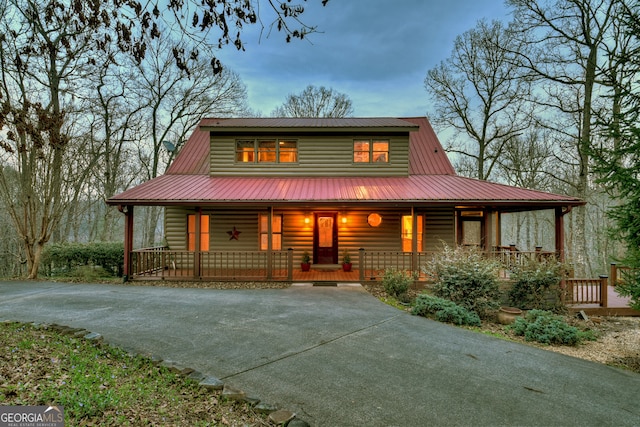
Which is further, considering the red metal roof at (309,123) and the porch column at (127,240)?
the red metal roof at (309,123)

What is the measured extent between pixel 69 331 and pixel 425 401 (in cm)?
581

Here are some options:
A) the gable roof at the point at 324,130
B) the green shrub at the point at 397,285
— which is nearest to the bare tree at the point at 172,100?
the gable roof at the point at 324,130

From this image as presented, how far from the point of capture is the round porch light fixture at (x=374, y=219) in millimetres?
12047

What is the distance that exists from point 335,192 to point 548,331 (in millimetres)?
7021

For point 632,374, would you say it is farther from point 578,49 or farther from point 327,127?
point 578,49

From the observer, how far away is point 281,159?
42.0 feet

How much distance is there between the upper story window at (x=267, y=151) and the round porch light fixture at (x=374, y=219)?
4.10m

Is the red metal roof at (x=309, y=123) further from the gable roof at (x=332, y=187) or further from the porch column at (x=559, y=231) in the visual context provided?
the porch column at (x=559, y=231)

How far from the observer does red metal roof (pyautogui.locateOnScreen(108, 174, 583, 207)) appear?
32.1 ft

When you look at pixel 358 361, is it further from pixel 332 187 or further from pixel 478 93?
pixel 478 93

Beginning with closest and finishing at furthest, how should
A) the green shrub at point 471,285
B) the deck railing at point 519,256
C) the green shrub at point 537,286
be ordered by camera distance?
the green shrub at point 471,285 → the green shrub at point 537,286 → the deck railing at point 519,256

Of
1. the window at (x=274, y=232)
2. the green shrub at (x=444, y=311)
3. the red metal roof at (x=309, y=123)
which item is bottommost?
the green shrub at (x=444, y=311)

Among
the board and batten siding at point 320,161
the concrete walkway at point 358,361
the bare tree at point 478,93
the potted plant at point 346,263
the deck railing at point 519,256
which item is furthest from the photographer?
the bare tree at point 478,93

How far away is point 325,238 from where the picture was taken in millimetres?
12234
